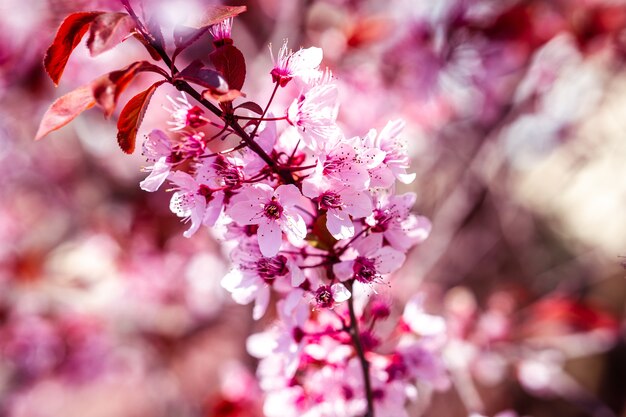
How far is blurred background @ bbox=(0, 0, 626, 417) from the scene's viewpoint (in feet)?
6.06

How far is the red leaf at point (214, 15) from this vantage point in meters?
0.62

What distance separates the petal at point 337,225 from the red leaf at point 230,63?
0.65ft

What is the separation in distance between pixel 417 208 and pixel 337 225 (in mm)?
2114

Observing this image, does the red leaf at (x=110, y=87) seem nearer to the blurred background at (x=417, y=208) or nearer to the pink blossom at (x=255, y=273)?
the pink blossom at (x=255, y=273)

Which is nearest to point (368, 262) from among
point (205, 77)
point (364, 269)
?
point (364, 269)

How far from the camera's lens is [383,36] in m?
2.03

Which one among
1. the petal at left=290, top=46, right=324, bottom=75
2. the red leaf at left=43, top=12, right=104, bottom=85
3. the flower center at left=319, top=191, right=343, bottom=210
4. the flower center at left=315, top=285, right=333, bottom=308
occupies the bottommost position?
the flower center at left=315, top=285, right=333, bottom=308

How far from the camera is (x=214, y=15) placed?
632 mm

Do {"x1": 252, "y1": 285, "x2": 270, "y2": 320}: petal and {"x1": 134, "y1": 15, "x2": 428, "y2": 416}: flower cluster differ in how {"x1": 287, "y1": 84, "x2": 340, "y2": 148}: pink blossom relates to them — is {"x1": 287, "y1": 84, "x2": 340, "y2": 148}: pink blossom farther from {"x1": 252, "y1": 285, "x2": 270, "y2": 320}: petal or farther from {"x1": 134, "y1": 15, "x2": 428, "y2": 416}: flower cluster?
{"x1": 252, "y1": 285, "x2": 270, "y2": 320}: petal

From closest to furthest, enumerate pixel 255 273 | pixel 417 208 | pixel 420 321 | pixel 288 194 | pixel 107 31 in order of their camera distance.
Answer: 1. pixel 107 31
2. pixel 288 194
3. pixel 255 273
4. pixel 420 321
5. pixel 417 208

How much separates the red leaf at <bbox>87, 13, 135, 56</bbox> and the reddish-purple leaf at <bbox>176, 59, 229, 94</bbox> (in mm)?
77

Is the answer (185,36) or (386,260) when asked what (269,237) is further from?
(185,36)

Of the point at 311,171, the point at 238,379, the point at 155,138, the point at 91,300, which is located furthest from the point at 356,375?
the point at 91,300

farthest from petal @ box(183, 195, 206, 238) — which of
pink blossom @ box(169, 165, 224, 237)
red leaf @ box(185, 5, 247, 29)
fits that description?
red leaf @ box(185, 5, 247, 29)
